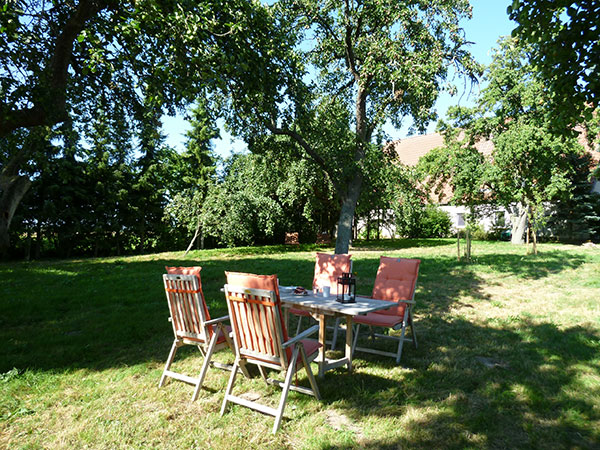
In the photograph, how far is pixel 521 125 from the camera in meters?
11.8

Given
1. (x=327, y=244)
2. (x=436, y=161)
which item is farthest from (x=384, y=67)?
(x=327, y=244)

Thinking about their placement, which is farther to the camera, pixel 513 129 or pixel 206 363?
pixel 513 129

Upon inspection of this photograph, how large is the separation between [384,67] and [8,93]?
728cm

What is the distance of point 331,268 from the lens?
17.4ft

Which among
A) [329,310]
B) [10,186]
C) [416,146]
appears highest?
[416,146]

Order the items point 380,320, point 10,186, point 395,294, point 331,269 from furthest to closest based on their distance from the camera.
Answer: point 10,186 → point 331,269 → point 395,294 → point 380,320

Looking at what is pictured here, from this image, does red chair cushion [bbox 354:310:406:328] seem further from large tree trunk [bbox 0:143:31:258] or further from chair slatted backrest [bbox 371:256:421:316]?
large tree trunk [bbox 0:143:31:258]

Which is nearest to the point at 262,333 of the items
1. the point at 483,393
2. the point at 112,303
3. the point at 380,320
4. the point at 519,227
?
the point at 380,320

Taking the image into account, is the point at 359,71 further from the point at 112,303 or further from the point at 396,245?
the point at 396,245

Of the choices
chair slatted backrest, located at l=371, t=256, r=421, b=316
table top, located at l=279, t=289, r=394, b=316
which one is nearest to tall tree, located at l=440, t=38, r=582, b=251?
chair slatted backrest, located at l=371, t=256, r=421, b=316

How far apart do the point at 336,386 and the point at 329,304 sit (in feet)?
2.59

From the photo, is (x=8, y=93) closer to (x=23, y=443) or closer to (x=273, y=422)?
(x=23, y=443)

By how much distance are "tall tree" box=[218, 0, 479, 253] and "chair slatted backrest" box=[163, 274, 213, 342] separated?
5.04 m

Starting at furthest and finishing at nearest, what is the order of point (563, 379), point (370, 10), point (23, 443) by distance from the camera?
point (370, 10), point (563, 379), point (23, 443)
